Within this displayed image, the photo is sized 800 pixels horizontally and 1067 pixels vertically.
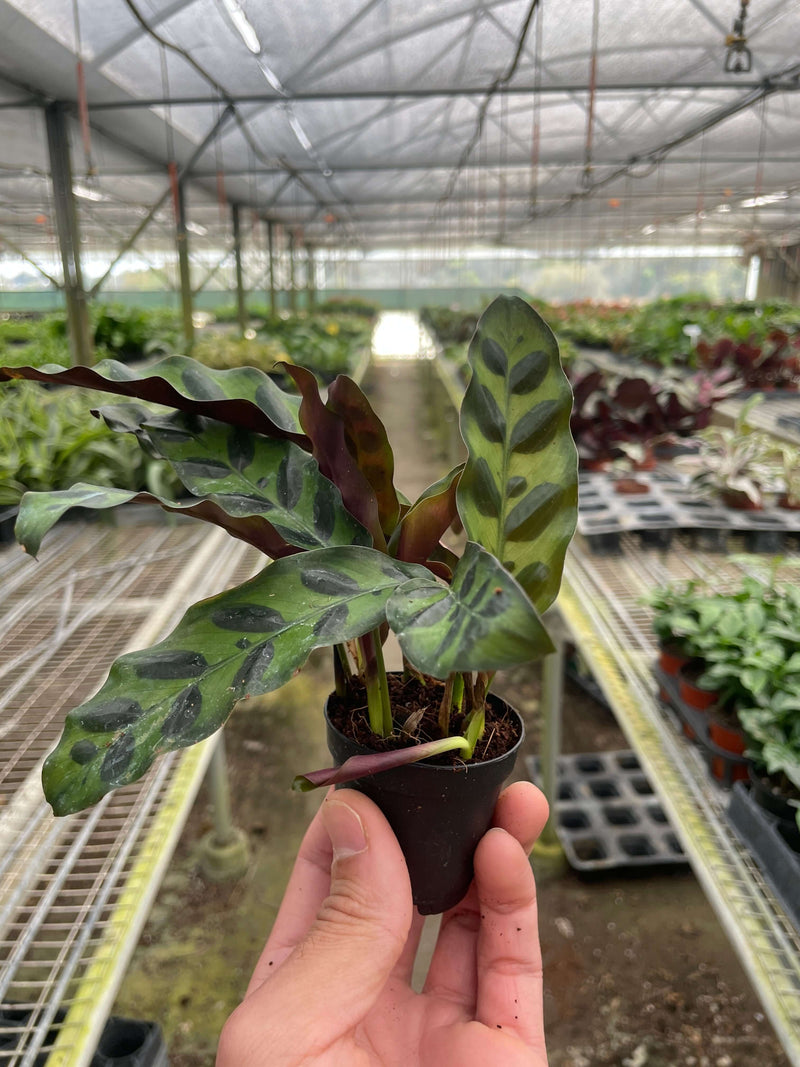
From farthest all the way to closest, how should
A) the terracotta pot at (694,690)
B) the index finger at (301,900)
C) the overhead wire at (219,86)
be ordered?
the overhead wire at (219,86) → the terracotta pot at (694,690) → the index finger at (301,900)

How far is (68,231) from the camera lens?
4.32 meters

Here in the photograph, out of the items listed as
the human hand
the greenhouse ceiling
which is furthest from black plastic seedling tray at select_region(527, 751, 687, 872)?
the greenhouse ceiling

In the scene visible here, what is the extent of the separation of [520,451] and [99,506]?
36 centimetres

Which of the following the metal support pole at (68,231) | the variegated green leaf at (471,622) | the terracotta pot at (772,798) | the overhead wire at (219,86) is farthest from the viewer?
the metal support pole at (68,231)

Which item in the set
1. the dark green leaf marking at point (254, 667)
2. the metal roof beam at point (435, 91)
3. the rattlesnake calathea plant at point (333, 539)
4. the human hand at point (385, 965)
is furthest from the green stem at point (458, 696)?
the metal roof beam at point (435, 91)

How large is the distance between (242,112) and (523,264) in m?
17.5

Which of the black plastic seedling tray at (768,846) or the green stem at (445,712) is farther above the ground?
the green stem at (445,712)

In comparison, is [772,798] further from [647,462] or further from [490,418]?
[647,462]

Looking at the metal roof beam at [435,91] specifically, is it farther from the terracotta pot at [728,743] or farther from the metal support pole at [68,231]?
the terracotta pot at [728,743]

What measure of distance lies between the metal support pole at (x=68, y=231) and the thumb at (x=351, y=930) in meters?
4.03

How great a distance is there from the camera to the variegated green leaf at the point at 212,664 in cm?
58

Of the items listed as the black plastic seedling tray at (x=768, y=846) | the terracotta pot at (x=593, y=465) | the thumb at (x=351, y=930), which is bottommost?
the black plastic seedling tray at (x=768, y=846)

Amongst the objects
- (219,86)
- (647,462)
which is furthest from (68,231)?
(647,462)

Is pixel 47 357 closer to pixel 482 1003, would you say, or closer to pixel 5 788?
pixel 5 788
